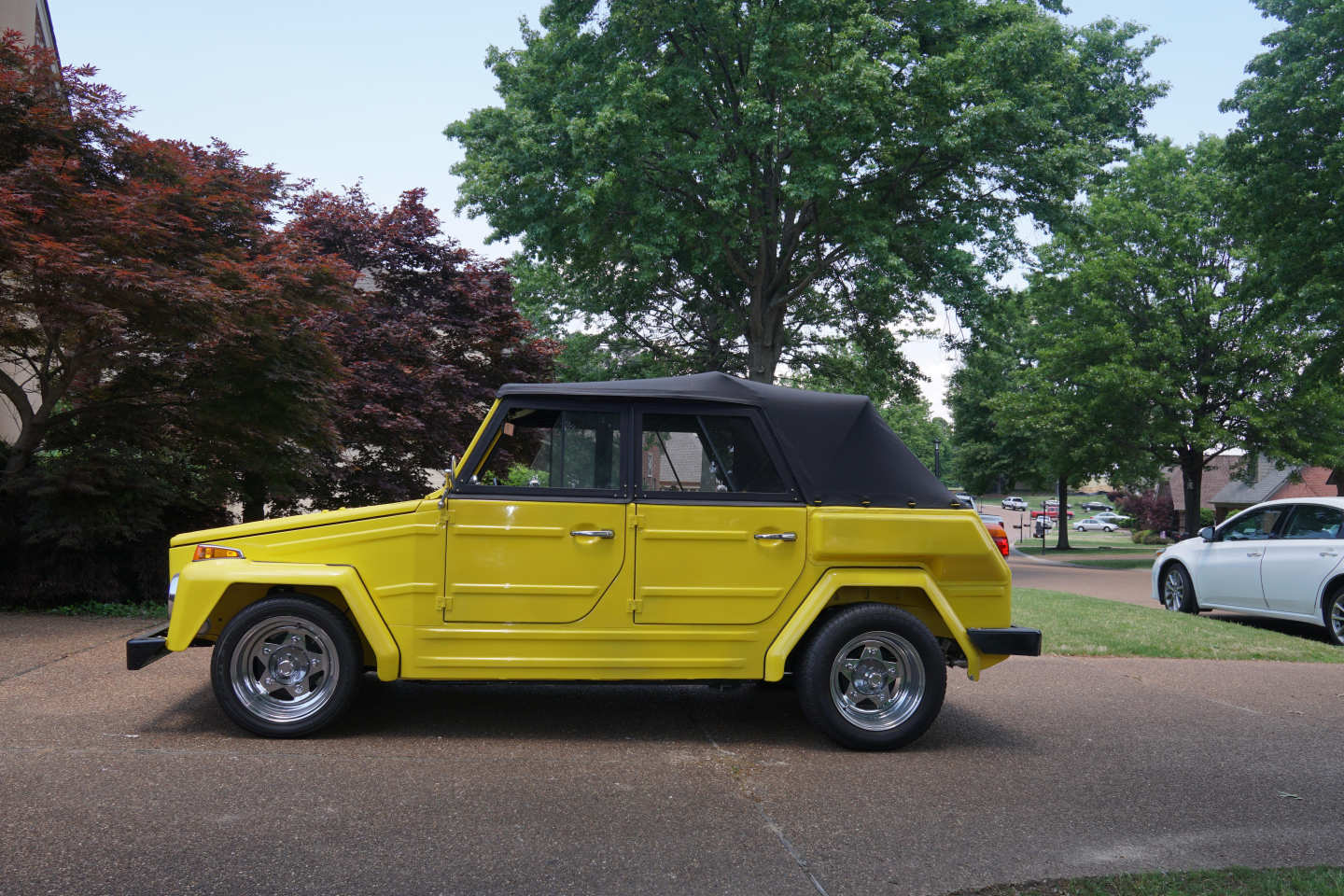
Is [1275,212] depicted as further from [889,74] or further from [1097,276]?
[1097,276]

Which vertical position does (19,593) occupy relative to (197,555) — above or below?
below

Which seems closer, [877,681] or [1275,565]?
[877,681]

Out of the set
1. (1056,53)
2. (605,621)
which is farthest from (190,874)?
(1056,53)

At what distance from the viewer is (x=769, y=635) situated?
17.4 feet

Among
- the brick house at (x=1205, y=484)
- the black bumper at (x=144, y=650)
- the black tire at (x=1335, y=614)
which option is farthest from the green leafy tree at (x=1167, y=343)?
the black bumper at (x=144, y=650)

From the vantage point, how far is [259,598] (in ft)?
17.8

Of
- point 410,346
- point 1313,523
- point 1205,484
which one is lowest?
point 1313,523

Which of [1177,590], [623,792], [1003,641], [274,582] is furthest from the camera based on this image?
[1177,590]

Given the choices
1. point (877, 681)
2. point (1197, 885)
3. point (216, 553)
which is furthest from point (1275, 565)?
point (216, 553)

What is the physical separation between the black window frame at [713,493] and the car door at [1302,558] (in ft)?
26.4

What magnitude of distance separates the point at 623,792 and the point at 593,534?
1.37m

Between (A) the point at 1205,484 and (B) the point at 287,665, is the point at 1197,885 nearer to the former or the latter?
(B) the point at 287,665

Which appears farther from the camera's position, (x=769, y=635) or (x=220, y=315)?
(x=220, y=315)

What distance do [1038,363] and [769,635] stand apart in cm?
3023
